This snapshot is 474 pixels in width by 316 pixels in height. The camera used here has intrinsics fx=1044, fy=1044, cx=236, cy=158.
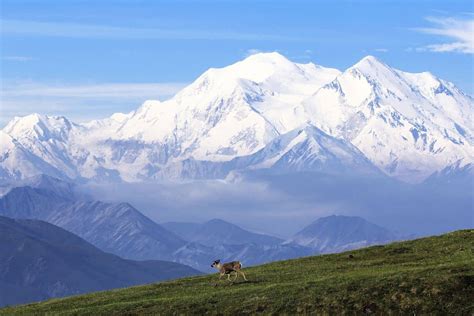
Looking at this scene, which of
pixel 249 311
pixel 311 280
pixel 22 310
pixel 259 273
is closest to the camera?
pixel 249 311

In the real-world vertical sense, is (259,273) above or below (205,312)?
above

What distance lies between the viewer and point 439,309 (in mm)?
61000

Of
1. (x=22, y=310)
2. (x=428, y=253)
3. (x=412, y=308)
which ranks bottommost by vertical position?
(x=22, y=310)

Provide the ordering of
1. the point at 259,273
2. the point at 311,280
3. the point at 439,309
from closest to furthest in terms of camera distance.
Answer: the point at 439,309 < the point at 311,280 < the point at 259,273

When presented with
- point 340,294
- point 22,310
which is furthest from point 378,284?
point 22,310

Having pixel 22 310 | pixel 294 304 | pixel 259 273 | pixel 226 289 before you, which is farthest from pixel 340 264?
pixel 22 310

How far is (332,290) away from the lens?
65812 mm

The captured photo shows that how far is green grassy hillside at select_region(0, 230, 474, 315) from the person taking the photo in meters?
62.8

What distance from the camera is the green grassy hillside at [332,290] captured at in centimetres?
6278

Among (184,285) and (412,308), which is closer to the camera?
A: (412,308)

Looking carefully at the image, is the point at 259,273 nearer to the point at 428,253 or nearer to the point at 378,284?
the point at 428,253

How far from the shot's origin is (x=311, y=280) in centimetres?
7100

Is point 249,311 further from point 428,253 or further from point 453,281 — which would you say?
point 428,253

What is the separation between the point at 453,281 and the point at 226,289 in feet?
55.1
